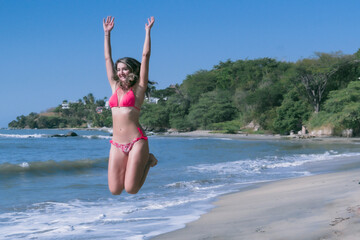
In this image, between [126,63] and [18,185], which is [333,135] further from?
[126,63]

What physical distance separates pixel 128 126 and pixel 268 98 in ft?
196

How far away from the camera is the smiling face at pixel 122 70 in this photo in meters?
4.20

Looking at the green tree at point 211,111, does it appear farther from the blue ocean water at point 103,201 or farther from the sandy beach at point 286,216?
the sandy beach at point 286,216

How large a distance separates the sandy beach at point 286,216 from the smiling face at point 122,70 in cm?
403

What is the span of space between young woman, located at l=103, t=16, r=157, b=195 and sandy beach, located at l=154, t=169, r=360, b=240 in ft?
11.9

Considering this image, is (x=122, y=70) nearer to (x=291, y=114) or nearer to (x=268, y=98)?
(x=291, y=114)

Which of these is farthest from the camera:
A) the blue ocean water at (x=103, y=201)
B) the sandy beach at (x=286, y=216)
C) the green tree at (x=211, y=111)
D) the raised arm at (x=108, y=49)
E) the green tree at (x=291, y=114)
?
the green tree at (x=211, y=111)

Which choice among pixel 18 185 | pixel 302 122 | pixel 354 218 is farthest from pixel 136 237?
pixel 302 122

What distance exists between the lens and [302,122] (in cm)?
5394

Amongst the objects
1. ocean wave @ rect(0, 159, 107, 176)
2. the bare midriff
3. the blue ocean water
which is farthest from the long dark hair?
ocean wave @ rect(0, 159, 107, 176)

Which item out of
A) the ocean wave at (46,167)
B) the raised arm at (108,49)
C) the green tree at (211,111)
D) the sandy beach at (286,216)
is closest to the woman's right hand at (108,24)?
the raised arm at (108,49)

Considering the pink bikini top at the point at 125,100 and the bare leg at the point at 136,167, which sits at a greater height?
the pink bikini top at the point at 125,100

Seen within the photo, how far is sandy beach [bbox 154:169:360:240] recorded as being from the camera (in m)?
7.03

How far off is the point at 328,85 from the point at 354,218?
170 ft
